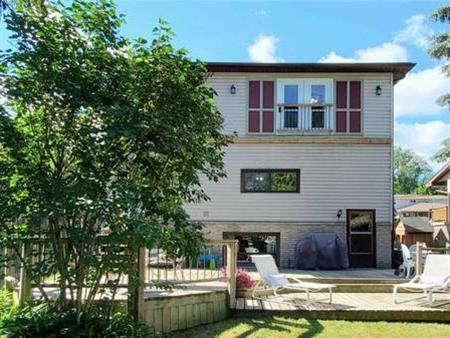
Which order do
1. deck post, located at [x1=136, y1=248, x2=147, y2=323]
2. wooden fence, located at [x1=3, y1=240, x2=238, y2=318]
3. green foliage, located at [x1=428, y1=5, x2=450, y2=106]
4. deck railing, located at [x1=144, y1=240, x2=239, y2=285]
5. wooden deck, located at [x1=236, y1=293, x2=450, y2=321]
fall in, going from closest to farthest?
1. wooden fence, located at [x1=3, y1=240, x2=238, y2=318]
2. deck post, located at [x1=136, y1=248, x2=147, y2=323]
3. deck railing, located at [x1=144, y1=240, x2=239, y2=285]
4. wooden deck, located at [x1=236, y1=293, x2=450, y2=321]
5. green foliage, located at [x1=428, y1=5, x2=450, y2=106]

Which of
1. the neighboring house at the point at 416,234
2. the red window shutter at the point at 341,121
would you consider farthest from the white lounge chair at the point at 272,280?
the neighboring house at the point at 416,234

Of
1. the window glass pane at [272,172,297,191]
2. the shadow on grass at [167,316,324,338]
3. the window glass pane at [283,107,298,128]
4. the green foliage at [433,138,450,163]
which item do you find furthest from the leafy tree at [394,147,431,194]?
the shadow on grass at [167,316,324,338]

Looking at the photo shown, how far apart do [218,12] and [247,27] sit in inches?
84.7

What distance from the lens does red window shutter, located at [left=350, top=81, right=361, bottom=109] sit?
52.5ft

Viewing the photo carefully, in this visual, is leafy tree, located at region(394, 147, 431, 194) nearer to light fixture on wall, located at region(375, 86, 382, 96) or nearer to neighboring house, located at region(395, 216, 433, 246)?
neighboring house, located at region(395, 216, 433, 246)

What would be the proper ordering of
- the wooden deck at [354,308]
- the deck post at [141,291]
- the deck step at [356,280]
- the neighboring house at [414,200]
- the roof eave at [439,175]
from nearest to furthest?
1. the deck post at [141,291]
2. the wooden deck at [354,308]
3. the deck step at [356,280]
4. the roof eave at [439,175]
5. the neighboring house at [414,200]

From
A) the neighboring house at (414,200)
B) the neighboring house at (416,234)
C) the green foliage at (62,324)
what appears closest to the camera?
the green foliage at (62,324)

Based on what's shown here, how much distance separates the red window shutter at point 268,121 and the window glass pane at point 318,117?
135 cm

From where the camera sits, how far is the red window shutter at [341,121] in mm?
15977

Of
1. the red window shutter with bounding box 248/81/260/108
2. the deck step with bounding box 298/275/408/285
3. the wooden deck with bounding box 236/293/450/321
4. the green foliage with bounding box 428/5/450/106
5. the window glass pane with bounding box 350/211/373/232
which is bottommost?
the deck step with bounding box 298/275/408/285

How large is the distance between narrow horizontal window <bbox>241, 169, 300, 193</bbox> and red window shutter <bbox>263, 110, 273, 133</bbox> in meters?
1.36

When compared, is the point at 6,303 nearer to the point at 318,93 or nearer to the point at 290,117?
the point at 290,117

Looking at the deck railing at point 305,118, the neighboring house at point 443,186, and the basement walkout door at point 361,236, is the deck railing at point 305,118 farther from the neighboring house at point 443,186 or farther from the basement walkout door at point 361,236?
the neighboring house at point 443,186

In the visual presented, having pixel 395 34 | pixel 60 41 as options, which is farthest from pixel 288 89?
pixel 60 41
